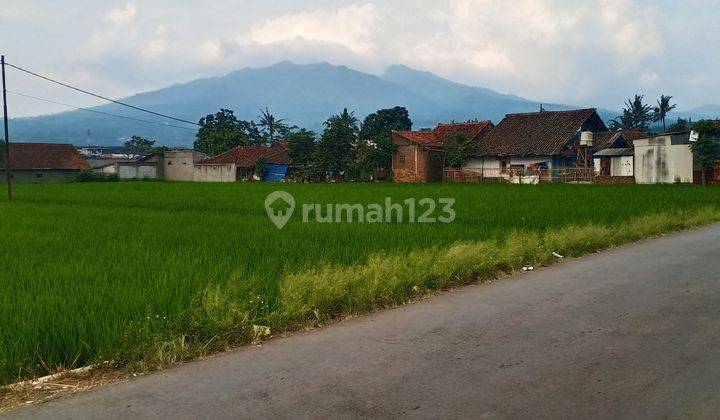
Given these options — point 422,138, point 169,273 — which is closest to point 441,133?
point 422,138

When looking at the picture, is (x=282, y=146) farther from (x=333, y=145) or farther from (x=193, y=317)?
(x=193, y=317)

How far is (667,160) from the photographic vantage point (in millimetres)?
30500

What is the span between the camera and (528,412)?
2986 mm

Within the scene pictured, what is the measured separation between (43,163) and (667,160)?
174 feet

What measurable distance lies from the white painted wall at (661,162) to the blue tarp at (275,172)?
29438 mm

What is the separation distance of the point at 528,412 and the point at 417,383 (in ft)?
2.32

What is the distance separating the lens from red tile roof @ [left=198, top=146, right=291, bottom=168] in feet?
169

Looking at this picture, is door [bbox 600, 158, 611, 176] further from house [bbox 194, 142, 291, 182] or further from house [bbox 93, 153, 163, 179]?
house [bbox 93, 153, 163, 179]

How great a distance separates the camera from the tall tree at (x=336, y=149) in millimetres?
44125

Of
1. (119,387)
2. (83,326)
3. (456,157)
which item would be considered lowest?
(119,387)

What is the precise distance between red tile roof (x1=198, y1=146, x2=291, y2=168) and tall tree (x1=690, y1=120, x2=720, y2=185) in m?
33.4

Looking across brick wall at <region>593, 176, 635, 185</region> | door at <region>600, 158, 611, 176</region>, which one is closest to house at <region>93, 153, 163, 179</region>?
door at <region>600, 158, 611, 176</region>

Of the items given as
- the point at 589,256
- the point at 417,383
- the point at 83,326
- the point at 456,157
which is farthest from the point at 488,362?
the point at 456,157

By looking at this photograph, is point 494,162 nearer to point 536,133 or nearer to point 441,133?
point 536,133
